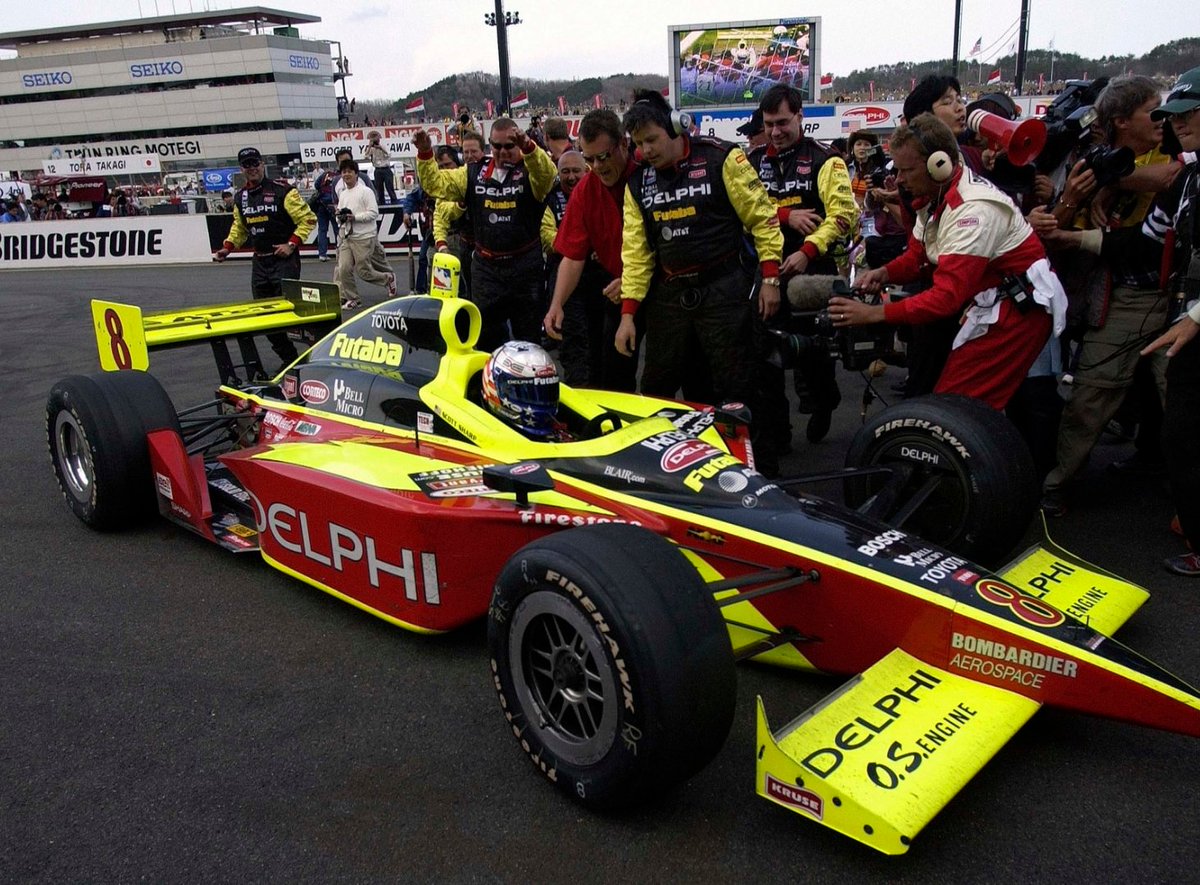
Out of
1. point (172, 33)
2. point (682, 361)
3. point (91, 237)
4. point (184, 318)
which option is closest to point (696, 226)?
point (682, 361)

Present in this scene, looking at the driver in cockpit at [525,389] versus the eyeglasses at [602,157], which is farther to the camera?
the eyeglasses at [602,157]

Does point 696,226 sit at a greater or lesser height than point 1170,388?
greater

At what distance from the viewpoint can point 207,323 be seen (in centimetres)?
550

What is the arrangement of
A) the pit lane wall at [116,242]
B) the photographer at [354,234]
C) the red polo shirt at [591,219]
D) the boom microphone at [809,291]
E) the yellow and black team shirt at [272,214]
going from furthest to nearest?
the pit lane wall at [116,242]
the photographer at [354,234]
the yellow and black team shirt at [272,214]
the red polo shirt at [591,219]
the boom microphone at [809,291]

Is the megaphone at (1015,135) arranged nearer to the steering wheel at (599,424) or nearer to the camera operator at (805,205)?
the camera operator at (805,205)

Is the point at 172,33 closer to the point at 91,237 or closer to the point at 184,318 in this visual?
the point at 91,237

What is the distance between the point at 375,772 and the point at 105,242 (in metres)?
20.3

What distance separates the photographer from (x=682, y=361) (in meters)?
4.99

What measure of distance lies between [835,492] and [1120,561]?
141 cm

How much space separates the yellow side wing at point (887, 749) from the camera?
220 centimetres

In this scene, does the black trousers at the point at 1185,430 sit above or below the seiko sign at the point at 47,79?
below

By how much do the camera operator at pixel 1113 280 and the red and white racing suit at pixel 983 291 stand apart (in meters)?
0.52

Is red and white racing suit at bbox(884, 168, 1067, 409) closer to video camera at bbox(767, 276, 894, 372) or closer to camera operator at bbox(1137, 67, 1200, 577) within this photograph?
camera operator at bbox(1137, 67, 1200, 577)

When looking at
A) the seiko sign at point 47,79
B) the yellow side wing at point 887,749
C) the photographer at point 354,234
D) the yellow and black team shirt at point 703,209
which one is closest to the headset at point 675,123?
the yellow and black team shirt at point 703,209
